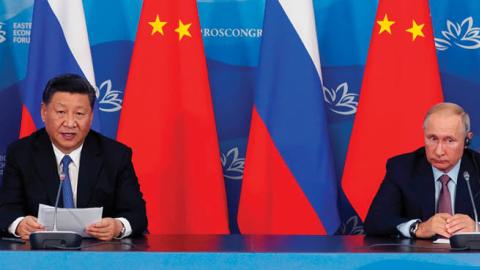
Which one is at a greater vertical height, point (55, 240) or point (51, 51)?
point (51, 51)

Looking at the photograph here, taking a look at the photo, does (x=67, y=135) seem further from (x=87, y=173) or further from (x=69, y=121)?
(x=87, y=173)

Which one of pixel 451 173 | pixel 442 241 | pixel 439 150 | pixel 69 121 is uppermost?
pixel 69 121

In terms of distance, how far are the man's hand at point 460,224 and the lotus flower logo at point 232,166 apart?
2.01 metres

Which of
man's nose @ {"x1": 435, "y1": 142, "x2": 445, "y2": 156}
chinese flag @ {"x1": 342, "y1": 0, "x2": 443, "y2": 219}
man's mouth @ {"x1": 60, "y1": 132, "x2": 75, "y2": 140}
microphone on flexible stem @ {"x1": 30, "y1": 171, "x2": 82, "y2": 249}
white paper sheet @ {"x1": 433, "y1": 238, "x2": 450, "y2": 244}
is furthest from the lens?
chinese flag @ {"x1": 342, "y1": 0, "x2": 443, "y2": 219}

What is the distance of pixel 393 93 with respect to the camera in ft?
15.6

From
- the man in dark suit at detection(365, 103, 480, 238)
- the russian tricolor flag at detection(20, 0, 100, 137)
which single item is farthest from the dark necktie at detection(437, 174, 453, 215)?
the russian tricolor flag at detection(20, 0, 100, 137)

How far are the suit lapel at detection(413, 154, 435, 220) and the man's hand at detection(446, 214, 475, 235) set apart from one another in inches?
13.2

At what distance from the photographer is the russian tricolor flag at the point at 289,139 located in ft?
15.7

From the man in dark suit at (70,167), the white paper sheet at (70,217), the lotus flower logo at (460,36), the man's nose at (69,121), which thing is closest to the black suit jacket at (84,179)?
the man in dark suit at (70,167)

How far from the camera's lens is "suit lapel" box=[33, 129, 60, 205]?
3.86 metres

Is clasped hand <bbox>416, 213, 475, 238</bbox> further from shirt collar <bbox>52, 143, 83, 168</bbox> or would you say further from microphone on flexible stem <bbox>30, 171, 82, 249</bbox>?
shirt collar <bbox>52, 143, 83, 168</bbox>

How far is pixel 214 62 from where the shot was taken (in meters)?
5.38

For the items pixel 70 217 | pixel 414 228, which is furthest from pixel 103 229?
pixel 414 228

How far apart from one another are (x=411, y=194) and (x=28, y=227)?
1.55 metres
